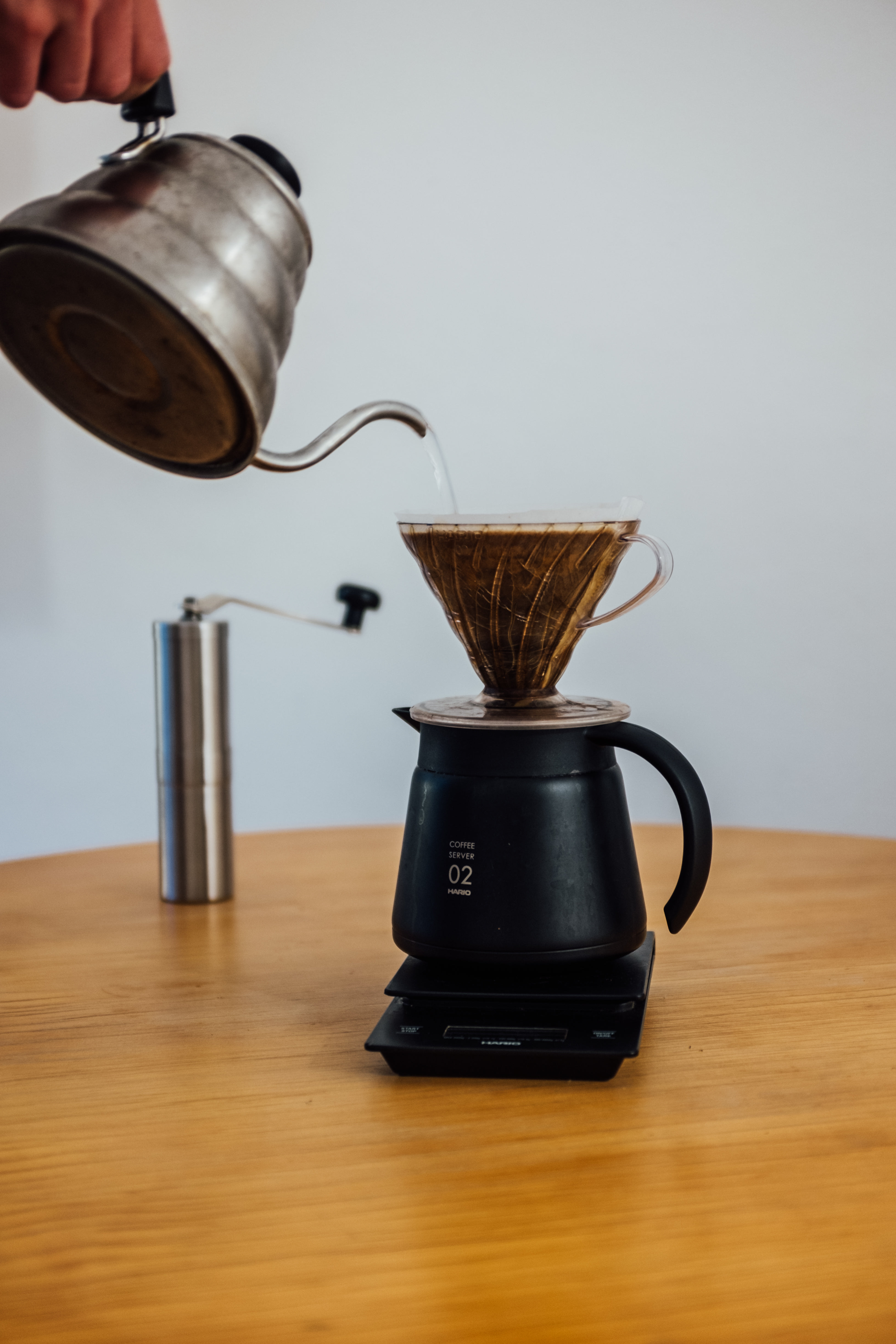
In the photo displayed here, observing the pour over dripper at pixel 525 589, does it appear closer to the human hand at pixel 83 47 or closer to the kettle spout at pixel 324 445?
the kettle spout at pixel 324 445

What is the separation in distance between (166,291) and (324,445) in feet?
0.56

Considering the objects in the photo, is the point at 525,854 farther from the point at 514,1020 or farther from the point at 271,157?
the point at 271,157

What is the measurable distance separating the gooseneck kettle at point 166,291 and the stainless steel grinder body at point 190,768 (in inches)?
16.3

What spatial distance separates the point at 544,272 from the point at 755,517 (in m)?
0.70

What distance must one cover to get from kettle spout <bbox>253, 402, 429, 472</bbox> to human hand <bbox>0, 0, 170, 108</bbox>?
225 mm

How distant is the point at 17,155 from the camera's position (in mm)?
2436

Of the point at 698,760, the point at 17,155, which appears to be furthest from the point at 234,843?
the point at 17,155

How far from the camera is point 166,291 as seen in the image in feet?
1.93

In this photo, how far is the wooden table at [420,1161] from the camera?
48 centimetres

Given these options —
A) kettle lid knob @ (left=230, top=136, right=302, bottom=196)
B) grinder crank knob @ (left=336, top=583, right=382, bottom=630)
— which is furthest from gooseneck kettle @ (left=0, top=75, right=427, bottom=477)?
grinder crank knob @ (left=336, top=583, right=382, bottom=630)

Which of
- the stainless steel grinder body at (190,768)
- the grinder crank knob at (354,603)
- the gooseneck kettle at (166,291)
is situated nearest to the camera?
the gooseneck kettle at (166,291)

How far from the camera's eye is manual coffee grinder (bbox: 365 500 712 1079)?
702mm

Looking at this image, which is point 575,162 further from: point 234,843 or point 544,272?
point 234,843

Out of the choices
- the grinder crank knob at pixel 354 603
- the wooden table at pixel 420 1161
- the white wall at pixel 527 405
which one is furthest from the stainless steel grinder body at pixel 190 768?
the white wall at pixel 527 405
